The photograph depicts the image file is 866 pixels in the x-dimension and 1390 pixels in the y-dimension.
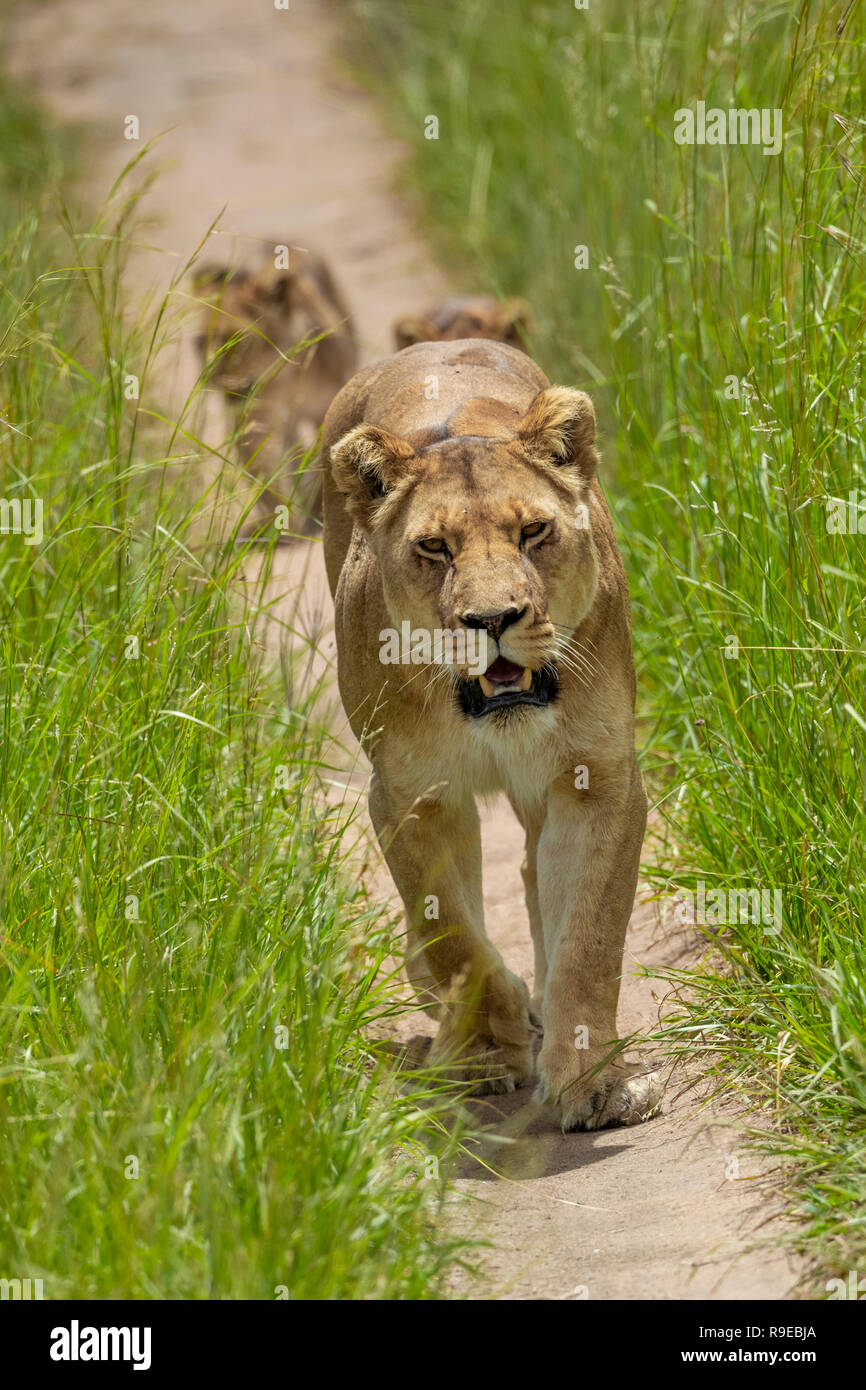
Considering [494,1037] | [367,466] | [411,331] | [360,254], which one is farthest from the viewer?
[360,254]

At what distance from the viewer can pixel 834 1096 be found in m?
3.58

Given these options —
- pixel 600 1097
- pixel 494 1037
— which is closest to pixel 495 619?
pixel 600 1097

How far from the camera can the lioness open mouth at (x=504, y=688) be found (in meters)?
4.21

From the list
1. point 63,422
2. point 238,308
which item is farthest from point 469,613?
point 238,308

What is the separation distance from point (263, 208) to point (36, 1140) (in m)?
12.0

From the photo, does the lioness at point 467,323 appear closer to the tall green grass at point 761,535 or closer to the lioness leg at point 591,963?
the tall green grass at point 761,535

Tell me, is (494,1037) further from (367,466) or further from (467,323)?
(467,323)

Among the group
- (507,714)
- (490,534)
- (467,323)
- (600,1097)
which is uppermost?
(467,323)

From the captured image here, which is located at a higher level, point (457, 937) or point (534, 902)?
point (534, 902)

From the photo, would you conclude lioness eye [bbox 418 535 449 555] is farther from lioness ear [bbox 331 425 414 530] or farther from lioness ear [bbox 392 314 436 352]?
lioness ear [bbox 392 314 436 352]

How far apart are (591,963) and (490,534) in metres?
1.12

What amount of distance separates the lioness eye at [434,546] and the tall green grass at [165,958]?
0.66 m

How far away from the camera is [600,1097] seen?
4.38 meters

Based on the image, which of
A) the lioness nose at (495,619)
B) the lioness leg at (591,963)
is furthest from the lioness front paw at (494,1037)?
the lioness nose at (495,619)
